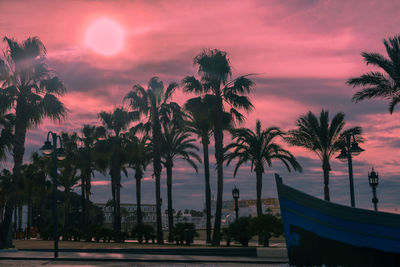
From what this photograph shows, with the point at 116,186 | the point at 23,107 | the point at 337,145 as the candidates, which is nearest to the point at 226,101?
the point at 337,145

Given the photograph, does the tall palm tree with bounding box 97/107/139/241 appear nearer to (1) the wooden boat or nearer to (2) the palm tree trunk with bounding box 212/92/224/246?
(2) the palm tree trunk with bounding box 212/92/224/246

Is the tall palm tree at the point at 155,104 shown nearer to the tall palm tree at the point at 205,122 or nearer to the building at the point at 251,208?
the tall palm tree at the point at 205,122

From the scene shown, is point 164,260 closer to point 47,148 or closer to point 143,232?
point 47,148

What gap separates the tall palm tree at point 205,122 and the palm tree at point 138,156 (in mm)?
7813

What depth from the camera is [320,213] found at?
13.9 metres

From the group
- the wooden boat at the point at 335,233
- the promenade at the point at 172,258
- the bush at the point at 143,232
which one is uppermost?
the wooden boat at the point at 335,233

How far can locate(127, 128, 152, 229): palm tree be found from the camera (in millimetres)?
49281

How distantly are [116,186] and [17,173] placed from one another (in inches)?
754

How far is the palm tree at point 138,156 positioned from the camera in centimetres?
4928

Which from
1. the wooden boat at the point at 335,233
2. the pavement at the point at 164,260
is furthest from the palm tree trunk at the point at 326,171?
the wooden boat at the point at 335,233

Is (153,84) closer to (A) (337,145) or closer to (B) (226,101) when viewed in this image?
(B) (226,101)

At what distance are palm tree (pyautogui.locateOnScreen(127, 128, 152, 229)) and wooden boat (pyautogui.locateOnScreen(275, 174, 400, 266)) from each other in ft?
115

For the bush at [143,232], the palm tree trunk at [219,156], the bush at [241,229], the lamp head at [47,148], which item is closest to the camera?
the lamp head at [47,148]

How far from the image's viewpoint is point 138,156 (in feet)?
164
